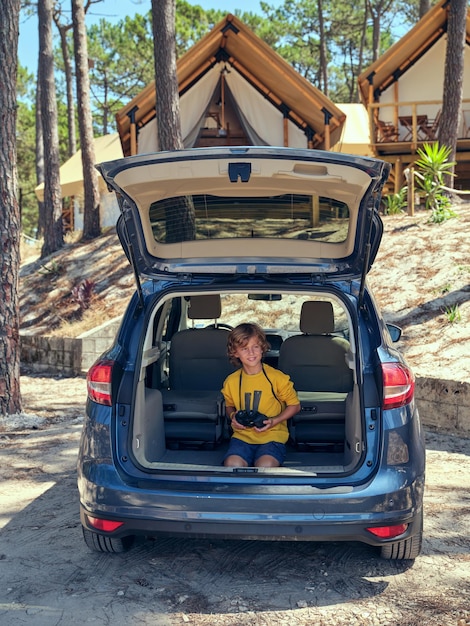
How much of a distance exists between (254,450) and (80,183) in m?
21.3

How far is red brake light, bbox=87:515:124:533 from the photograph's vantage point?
3627 millimetres

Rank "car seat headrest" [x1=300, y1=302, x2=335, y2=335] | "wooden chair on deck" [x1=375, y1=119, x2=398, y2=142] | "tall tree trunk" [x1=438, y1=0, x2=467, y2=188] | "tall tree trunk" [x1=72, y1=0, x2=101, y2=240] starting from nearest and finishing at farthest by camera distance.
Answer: "car seat headrest" [x1=300, y1=302, x2=335, y2=335], "tall tree trunk" [x1=438, y1=0, x2=467, y2=188], "tall tree trunk" [x1=72, y1=0, x2=101, y2=240], "wooden chair on deck" [x1=375, y1=119, x2=398, y2=142]

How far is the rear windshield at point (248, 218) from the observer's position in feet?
13.8

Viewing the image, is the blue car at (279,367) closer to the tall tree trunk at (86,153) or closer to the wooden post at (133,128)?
the tall tree trunk at (86,153)

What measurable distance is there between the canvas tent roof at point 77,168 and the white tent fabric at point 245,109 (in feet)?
13.4

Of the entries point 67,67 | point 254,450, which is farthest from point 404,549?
point 67,67

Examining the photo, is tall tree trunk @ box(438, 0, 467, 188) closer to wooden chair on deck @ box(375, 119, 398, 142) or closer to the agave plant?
the agave plant

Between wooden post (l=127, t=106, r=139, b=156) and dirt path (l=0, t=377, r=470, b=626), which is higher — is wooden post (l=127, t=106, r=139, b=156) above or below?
above

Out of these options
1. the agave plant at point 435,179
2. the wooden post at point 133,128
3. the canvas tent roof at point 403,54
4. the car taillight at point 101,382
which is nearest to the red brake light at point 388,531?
the car taillight at point 101,382

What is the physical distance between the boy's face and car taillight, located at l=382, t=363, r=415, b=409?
90 cm

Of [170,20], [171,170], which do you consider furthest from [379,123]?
[171,170]

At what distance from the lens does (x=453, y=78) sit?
14.4 metres

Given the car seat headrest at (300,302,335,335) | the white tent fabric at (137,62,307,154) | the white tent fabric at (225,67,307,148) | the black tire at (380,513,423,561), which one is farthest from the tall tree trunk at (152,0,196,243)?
the black tire at (380,513,423,561)

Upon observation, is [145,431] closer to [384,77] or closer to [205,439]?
[205,439]
